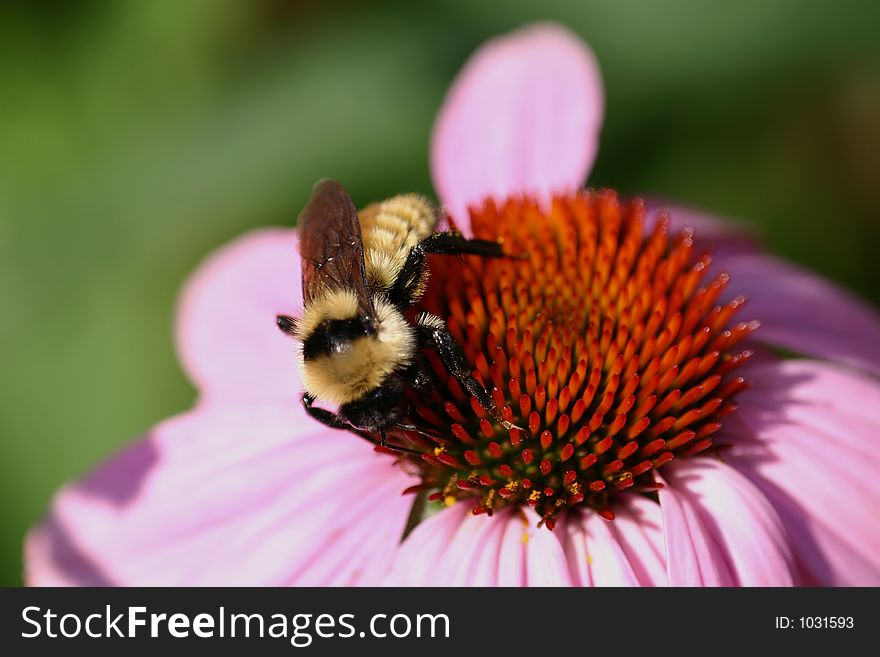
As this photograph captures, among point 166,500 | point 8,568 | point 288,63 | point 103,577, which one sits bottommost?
point 8,568

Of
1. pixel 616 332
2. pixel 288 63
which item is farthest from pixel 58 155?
pixel 616 332

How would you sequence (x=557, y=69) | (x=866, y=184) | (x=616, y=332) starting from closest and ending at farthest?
(x=616, y=332) < (x=557, y=69) < (x=866, y=184)

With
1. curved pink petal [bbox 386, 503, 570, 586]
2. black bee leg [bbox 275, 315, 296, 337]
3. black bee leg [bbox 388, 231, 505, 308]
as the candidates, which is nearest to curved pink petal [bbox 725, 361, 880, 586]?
curved pink petal [bbox 386, 503, 570, 586]

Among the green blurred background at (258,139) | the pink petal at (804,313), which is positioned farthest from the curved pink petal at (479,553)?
the green blurred background at (258,139)

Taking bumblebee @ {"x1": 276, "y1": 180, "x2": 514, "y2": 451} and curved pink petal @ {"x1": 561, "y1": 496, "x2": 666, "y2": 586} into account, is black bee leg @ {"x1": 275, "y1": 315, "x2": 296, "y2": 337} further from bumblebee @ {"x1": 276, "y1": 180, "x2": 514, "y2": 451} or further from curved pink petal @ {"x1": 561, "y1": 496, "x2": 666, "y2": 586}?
curved pink petal @ {"x1": 561, "y1": 496, "x2": 666, "y2": 586}

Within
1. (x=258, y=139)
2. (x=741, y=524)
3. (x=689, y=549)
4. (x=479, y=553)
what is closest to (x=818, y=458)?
(x=741, y=524)
